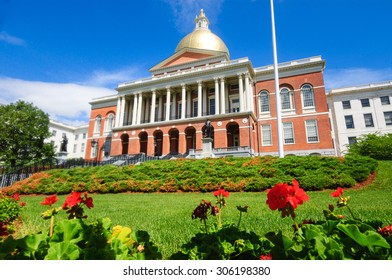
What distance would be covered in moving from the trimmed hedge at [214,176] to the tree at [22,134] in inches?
759

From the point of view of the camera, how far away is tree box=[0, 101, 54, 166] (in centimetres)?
3261

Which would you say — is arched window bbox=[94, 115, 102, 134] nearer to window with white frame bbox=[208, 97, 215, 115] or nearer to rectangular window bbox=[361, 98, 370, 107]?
window with white frame bbox=[208, 97, 215, 115]

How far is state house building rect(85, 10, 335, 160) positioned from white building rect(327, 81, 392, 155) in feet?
48.0

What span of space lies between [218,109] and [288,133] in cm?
1071

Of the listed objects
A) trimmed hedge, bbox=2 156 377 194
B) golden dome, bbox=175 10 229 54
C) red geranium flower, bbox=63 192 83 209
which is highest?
golden dome, bbox=175 10 229 54

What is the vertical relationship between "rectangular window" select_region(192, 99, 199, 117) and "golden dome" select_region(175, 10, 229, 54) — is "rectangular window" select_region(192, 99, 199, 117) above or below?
below

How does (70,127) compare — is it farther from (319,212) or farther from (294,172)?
(319,212)

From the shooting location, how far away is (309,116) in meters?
32.0

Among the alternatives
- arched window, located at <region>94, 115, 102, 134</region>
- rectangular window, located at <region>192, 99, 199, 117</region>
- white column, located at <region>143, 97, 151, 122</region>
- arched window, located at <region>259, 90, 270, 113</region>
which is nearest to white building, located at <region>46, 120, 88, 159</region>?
arched window, located at <region>94, 115, 102, 134</region>

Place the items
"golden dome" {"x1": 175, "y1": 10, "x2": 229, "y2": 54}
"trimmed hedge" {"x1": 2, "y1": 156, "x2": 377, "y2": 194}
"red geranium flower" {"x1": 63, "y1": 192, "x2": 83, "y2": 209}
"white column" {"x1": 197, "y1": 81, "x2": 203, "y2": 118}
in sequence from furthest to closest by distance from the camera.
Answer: "golden dome" {"x1": 175, "y1": 10, "x2": 229, "y2": 54}, "white column" {"x1": 197, "y1": 81, "x2": 203, "y2": 118}, "trimmed hedge" {"x1": 2, "y1": 156, "x2": 377, "y2": 194}, "red geranium flower" {"x1": 63, "y1": 192, "x2": 83, "y2": 209}

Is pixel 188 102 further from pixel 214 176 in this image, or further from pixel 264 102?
pixel 214 176

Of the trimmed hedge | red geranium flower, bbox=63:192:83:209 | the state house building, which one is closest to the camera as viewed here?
red geranium flower, bbox=63:192:83:209

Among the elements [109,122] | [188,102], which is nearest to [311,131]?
[188,102]

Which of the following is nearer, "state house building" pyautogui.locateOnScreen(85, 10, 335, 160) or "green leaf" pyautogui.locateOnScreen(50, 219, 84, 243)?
"green leaf" pyautogui.locateOnScreen(50, 219, 84, 243)
